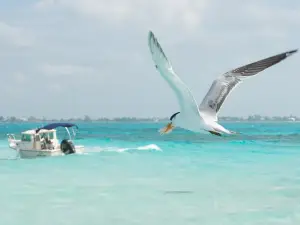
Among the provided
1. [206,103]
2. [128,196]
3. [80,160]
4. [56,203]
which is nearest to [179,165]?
[80,160]

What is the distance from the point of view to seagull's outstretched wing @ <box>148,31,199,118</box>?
5473 mm

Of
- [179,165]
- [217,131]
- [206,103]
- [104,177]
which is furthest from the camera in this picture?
[179,165]

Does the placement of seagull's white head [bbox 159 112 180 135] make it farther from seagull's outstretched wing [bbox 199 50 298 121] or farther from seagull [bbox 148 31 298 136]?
seagull's outstretched wing [bbox 199 50 298 121]

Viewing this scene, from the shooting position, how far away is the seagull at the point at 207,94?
5969 millimetres

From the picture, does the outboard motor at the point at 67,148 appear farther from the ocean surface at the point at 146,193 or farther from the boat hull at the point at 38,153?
the ocean surface at the point at 146,193

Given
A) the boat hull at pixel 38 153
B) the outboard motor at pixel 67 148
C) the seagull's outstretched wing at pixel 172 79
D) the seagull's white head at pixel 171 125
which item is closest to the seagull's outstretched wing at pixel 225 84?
the seagull's white head at pixel 171 125

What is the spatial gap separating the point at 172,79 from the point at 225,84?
5.90 ft

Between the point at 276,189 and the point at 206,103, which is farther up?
the point at 206,103

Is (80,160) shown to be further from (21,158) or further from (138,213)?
(138,213)

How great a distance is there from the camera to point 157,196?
1664 cm

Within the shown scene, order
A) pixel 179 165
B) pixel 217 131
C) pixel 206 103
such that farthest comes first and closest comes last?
pixel 179 165 < pixel 206 103 < pixel 217 131

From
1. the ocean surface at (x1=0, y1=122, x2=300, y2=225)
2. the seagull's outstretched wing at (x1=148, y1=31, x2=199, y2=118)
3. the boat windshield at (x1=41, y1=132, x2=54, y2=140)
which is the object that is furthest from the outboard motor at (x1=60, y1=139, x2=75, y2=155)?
the seagull's outstretched wing at (x1=148, y1=31, x2=199, y2=118)

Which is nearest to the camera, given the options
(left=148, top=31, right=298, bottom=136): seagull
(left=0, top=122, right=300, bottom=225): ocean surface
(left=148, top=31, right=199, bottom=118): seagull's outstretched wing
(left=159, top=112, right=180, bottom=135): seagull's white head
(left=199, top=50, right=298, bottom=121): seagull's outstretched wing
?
(left=148, top=31, right=199, bottom=118): seagull's outstretched wing

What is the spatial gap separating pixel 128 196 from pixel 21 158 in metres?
12.3
